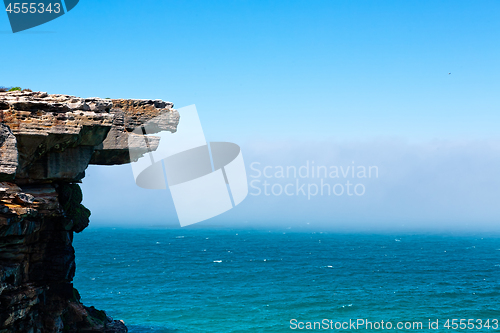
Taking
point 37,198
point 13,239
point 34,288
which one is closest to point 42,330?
point 34,288

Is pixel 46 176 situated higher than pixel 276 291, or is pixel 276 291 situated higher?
pixel 46 176

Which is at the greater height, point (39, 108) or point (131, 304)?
point (39, 108)

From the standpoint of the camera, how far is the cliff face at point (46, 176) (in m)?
19.9

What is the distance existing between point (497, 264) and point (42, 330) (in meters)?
99.9

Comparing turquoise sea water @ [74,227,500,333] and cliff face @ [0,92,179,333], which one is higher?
cliff face @ [0,92,179,333]

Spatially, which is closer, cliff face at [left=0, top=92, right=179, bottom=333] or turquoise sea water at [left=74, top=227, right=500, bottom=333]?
cliff face at [left=0, top=92, right=179, bottom=333]

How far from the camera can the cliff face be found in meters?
19.9

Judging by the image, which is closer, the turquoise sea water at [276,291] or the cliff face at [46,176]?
the cliff face at [46,176]

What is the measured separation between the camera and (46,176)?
22.0 metres

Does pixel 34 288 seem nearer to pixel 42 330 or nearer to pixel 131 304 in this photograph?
pixel 42 330

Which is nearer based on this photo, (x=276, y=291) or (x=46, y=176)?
(x=46, y=176)

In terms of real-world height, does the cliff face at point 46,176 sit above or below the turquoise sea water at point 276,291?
above

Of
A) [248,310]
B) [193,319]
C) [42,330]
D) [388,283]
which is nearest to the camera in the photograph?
[42,330]

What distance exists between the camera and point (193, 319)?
42969 millimetres
